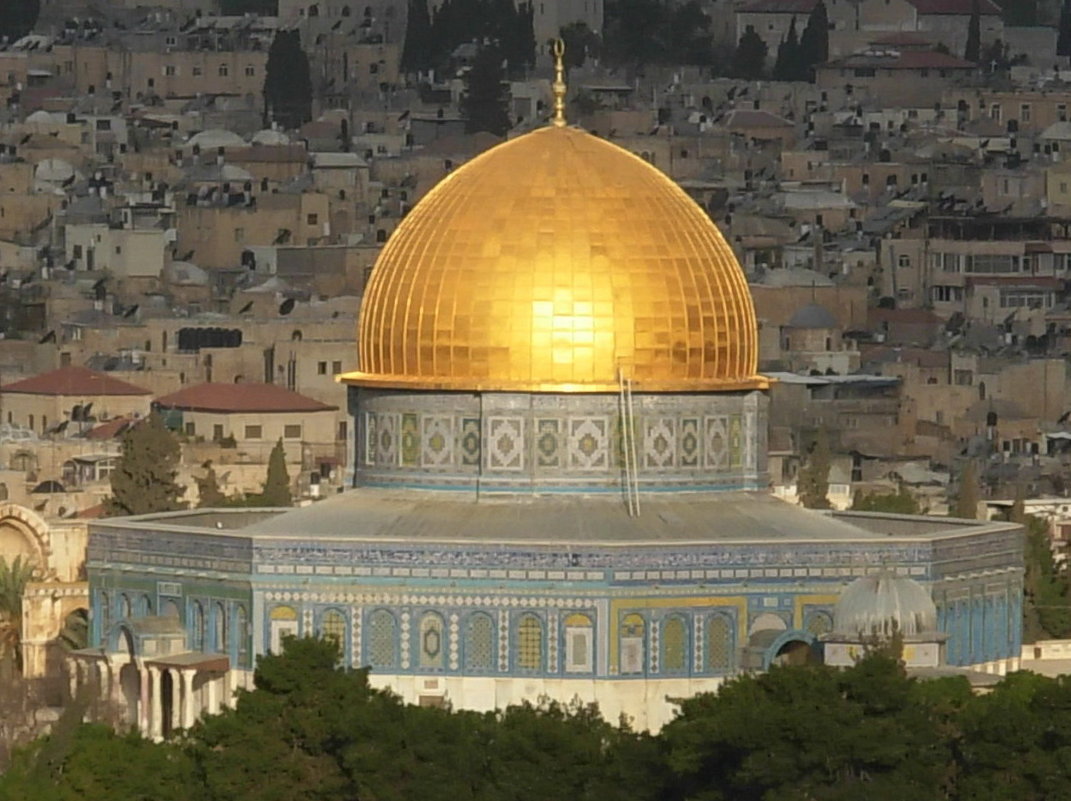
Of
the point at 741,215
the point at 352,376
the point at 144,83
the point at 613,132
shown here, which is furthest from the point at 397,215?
the point at 352,376

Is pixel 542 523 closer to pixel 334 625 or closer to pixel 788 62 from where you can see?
pixel 334 625

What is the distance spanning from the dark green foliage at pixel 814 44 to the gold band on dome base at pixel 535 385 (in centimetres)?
11539

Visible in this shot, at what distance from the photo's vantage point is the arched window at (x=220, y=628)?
57688mm

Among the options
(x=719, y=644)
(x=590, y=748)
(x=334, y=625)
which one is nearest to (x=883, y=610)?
(x=719, y=644)

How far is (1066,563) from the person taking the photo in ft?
243

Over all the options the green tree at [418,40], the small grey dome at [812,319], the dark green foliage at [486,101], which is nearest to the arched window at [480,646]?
the small grey dome at [812,319]

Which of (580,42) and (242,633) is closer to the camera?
(242,633)

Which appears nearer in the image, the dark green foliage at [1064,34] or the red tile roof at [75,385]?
the red tile roof at [75,385]

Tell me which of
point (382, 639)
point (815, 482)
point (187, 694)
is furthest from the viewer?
point (815, 482)

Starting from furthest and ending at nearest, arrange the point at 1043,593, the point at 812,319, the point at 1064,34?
the point at 1064,34 < the point at 812,319 < the point at 1043,593

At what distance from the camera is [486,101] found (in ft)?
531

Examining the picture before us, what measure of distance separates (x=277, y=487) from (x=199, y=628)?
16337 millimetres

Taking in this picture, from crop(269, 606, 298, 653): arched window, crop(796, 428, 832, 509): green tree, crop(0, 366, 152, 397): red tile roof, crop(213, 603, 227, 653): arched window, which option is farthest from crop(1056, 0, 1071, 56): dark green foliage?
crop(269, 606, 298, 653): arched window

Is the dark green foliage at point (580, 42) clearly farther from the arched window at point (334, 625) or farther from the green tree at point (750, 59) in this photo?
the arched window at point (334, 625)
